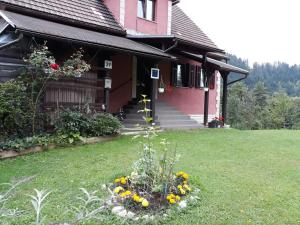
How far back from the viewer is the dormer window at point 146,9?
13.6 m

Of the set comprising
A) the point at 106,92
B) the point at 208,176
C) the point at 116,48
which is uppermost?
the point at 116,48

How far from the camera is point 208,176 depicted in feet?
18.9

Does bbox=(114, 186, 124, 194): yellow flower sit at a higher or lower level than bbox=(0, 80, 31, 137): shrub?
lower

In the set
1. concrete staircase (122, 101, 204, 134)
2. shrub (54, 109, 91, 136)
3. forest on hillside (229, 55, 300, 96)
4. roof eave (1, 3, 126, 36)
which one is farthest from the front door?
forest on hillside (229, 55, 300, 96)

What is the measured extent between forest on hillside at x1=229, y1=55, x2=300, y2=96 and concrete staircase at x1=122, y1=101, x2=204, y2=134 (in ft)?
232

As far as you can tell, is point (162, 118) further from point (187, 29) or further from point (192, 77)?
point (187, 29)

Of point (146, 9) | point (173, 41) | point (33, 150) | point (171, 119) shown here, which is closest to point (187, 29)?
point (146, 9)

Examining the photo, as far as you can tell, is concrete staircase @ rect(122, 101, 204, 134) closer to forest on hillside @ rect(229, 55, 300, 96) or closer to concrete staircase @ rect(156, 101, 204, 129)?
concrete staircase @ rect(156, 101, 204, 129)

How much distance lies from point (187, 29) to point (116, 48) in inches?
323

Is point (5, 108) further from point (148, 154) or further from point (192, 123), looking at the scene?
point (192, 123)

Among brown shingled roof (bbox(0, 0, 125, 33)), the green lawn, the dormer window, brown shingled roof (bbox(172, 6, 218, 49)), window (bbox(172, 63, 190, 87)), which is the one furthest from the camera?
brown shingled roof (bbox(172, 6, 218, 49))

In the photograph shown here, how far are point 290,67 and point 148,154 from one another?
10452cm

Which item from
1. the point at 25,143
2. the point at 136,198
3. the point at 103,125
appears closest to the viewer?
the point at 136,198

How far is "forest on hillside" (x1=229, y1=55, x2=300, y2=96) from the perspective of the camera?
278 ft
